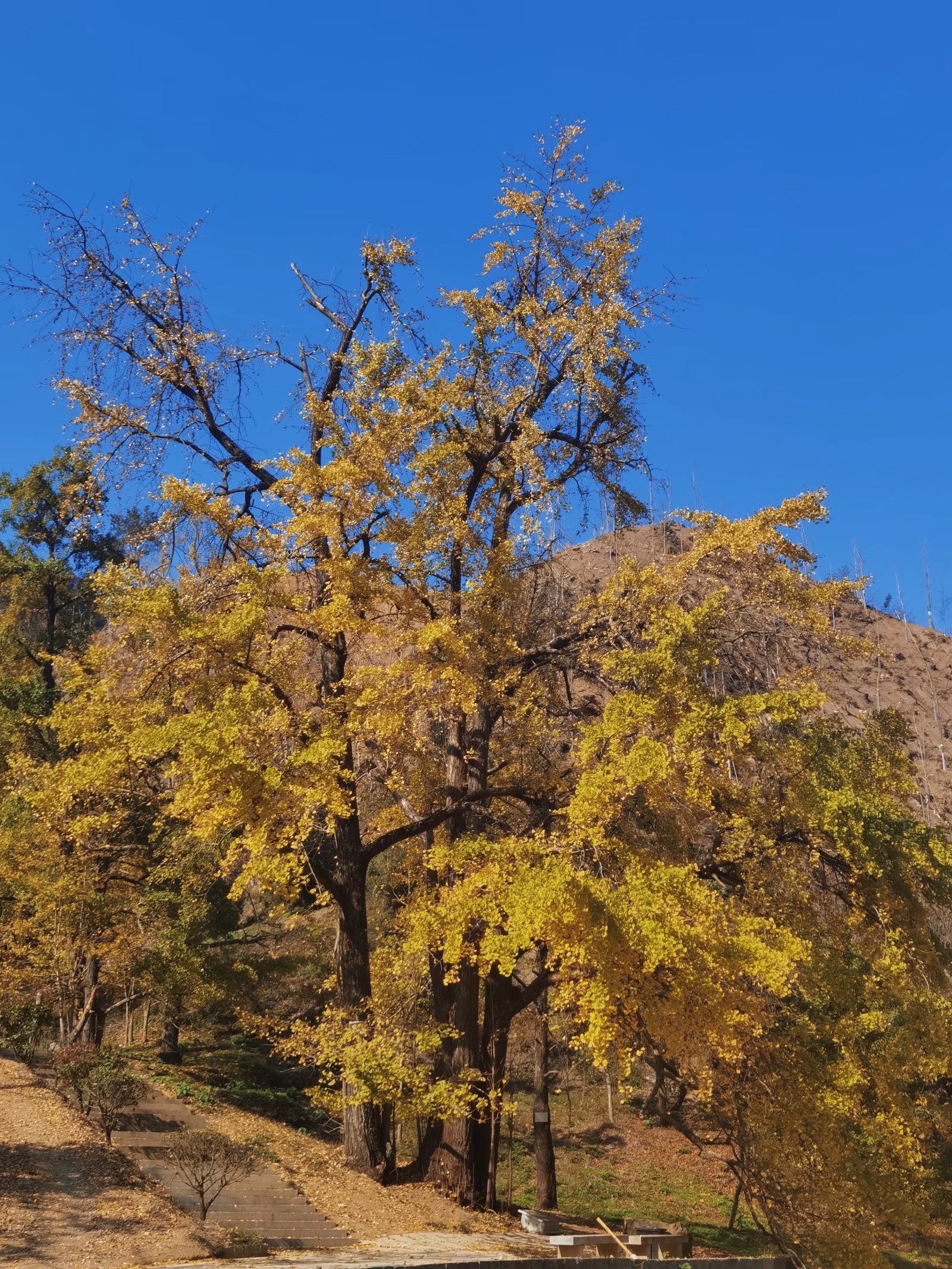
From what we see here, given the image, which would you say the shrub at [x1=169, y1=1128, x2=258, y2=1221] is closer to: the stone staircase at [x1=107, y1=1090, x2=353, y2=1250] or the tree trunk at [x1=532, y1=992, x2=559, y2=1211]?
the stone staircase at [x1=107, y1=1090, x2=353, y2=1250]

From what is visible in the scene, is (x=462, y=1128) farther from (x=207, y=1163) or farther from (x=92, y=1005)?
(x=92, y=1005)

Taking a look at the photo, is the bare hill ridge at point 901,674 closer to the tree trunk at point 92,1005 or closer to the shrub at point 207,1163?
the tree trunk at point 92,1005

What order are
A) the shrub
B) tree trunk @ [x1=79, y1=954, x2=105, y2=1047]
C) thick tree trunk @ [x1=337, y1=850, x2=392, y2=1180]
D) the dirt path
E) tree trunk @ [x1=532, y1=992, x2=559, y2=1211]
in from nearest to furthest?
1. the dirt path
2. the shrub
3. thick tree trunk @ [x1=337, y1=850, x2=392, y2=1180]
4. tree trunk @ [x1=79, y1=954, x2=105, y2=1047]
5. tree trunk @ [x1=532, y1=992, x2=559, y2=1211]

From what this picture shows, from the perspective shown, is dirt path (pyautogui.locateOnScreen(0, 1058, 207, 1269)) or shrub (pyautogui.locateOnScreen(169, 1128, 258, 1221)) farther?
shrub (pyautogui.locateOnScreen(169, 1128, 258, 1221))

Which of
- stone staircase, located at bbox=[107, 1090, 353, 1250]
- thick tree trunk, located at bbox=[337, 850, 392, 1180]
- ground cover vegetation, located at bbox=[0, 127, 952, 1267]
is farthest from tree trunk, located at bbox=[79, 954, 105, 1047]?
thick tree trunk, located at bbox=[337, 850, 392, 1180]

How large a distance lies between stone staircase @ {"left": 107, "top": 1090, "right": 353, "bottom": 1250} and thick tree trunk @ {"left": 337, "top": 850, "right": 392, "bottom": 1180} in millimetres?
1053

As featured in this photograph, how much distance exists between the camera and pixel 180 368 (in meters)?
13.3

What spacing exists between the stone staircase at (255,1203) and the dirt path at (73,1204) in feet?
0.83

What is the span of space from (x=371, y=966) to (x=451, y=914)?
171 inches

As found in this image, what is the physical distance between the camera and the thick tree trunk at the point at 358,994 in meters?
11.8

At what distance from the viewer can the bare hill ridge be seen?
51.7m

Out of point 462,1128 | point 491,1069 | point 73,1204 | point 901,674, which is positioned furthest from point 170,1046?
point 901,674

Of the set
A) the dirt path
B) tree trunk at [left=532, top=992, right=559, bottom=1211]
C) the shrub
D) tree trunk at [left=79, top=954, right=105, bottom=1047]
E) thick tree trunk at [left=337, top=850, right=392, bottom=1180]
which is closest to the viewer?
the dirt path

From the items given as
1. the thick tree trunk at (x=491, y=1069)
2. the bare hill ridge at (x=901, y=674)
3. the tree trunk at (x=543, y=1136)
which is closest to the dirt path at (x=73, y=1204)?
the thick tree trunk at (x=491, y=1069)
